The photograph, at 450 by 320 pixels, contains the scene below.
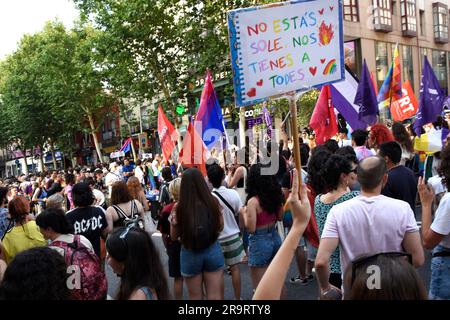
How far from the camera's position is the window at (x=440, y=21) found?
3859cm

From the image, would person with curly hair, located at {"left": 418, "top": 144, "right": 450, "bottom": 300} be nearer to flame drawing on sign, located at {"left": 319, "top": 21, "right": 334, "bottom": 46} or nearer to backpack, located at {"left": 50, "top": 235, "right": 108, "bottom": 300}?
flame drawing on sign, located at {"left": 319, "top": 21, "right": 334, "bottom": 46}

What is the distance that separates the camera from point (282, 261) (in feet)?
6.38

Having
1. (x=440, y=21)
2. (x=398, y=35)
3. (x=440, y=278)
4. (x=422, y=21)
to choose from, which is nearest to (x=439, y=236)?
(x=440, y=278)

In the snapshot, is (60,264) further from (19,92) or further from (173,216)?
(19,92)

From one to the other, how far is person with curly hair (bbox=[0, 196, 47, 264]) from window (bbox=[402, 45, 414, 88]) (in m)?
35.6

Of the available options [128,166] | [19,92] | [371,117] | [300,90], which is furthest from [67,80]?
[300,90]

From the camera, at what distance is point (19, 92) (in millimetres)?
39531

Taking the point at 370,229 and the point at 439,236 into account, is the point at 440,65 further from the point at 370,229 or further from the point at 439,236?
the point at 370,229

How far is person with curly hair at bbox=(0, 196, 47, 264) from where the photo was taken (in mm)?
4433

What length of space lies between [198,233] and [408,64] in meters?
36.6

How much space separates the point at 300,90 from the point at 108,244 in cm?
207

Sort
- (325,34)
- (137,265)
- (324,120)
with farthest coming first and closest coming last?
(324,120) → (325,34) → (137,265)

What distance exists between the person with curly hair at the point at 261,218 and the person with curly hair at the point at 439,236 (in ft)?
5.86

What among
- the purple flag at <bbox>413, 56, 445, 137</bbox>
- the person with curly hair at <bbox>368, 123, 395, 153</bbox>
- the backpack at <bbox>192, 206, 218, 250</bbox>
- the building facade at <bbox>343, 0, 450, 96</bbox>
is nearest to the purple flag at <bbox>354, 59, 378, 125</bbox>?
the purple flag at <bbox>413, 56, 445, 137</bbox>
